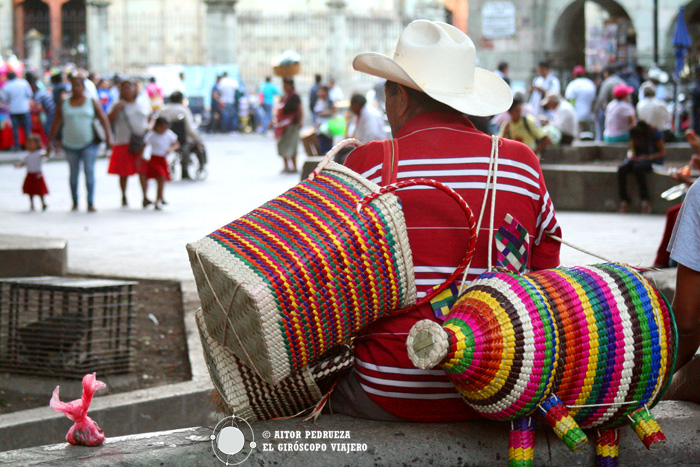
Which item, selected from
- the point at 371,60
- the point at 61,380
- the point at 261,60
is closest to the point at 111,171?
the point at 61,380

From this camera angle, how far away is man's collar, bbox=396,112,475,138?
9.62ft

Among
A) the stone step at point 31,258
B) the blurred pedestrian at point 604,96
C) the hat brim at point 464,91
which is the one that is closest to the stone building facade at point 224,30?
the blurred pedestrian at point 604,96

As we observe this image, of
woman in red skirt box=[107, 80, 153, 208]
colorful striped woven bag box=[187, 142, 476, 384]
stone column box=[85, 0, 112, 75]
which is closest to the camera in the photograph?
colorful striped woven bag box=[187, 142, 476, 384]

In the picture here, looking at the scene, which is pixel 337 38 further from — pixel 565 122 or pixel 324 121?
pixel 565 122

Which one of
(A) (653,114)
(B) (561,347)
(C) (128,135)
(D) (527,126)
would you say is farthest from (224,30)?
(B) (561,347)

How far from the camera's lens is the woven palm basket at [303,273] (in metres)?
2.49

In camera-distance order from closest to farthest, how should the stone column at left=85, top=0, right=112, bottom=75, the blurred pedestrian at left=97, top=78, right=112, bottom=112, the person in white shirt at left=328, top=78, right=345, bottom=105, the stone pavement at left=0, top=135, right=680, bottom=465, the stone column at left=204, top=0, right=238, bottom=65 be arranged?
1. the stone pavement at left=0, top=135, right=680, bottom=465
2. the blurred pedestrian at left=97, top=78, right=112, bottom=112
3. the person in white shirt at left=328, top=78, right=345, bottom=105
4. the stone column at left=204, top=0, right=238, bottom=65
5. the stone column at left=85, top=0, right=112, bottom=75

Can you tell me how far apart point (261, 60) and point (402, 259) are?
3633 centimetres

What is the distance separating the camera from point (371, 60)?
2.99 meters

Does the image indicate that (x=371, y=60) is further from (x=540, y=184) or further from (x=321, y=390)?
(x=321, y=390)

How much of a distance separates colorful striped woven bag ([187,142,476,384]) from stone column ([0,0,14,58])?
40.0 meters

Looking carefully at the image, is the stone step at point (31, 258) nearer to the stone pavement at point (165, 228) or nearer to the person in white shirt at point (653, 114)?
the stone pavement at point (165, 228)

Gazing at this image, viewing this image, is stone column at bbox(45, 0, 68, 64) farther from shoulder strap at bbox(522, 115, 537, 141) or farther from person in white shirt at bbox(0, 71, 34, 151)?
shoulder strap at bbox(522, 115, 537, 141)

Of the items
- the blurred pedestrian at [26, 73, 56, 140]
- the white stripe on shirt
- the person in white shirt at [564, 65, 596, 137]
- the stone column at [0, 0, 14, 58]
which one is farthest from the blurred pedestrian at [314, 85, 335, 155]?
the stone column at [0, 0, 14, 58]
